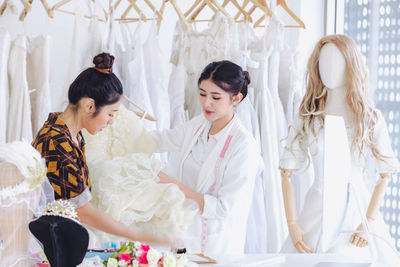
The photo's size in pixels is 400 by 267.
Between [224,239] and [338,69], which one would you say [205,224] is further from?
[338,69]

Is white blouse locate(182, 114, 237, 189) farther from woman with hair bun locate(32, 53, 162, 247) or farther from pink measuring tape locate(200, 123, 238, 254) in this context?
woman with hair bun locate(32, 53, 162, 247)

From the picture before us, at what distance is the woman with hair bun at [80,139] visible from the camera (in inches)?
71.6

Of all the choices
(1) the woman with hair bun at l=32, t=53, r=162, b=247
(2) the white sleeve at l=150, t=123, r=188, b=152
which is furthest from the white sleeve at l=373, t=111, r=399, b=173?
(1) the woman with hair bun at l=32, t=53, r=162, b=247

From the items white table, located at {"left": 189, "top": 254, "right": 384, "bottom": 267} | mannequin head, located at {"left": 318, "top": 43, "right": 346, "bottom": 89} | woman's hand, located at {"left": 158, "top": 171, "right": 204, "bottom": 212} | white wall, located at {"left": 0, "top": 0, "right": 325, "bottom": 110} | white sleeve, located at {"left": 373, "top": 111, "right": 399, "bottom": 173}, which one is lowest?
white table, located at {"left": 189, "top": 254, "right": 384, "bottom": 267}

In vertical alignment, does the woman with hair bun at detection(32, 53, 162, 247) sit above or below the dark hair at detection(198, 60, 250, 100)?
below

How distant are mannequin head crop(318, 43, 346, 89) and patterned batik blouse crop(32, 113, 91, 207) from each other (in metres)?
1.12

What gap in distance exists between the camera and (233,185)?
2262 mm

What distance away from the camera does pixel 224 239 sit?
2.35 metres

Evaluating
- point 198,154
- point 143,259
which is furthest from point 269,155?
point 143,259

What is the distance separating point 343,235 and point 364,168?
309mm

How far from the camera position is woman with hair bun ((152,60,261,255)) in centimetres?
226

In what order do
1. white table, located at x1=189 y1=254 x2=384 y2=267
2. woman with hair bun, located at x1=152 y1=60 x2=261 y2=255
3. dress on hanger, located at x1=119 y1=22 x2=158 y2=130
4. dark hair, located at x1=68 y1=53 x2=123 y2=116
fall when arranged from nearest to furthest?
1. white table, located at x1=189 y1=254 x2=384 y2=267
2. dark hair, located at x1=68 y1=53 x2=123 y2=116
3. woman with hair bun, located at x1=152 y1=60 x2=261 y2=255
4. dress on hanger, located at x1=119 y1=22 x2=158 y2=130

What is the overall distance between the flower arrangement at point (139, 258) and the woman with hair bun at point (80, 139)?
17.2 inches

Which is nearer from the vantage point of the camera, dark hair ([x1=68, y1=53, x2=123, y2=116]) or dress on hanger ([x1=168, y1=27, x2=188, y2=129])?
dark hair ([x1=68, y1=53, x2=123, y2=116])
